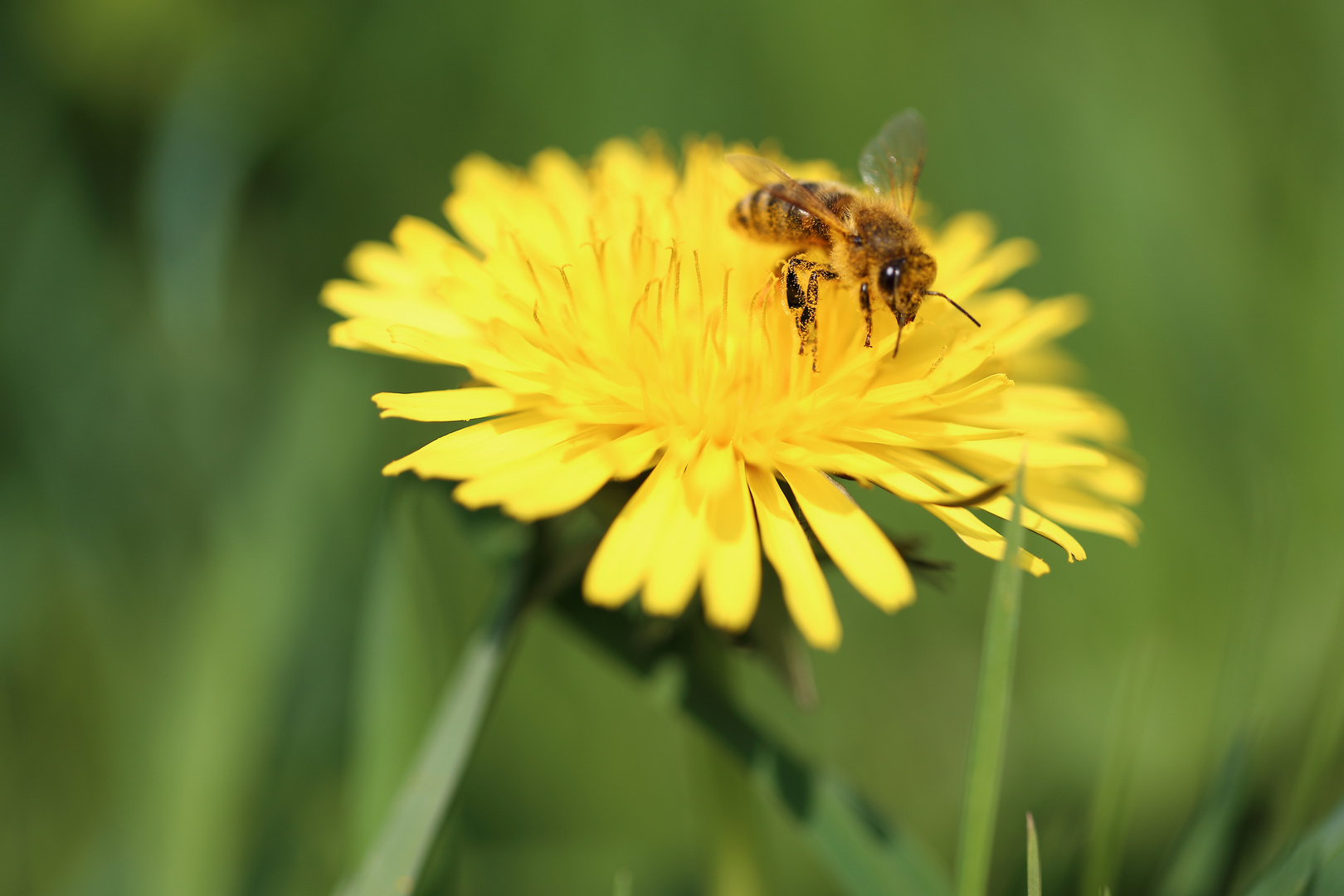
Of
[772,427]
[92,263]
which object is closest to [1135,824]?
[772,427]

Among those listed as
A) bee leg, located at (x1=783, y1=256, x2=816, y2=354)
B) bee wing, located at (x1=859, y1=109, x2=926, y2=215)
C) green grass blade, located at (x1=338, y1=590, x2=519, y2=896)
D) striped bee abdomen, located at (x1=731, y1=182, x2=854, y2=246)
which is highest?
bee wing, located at (x1=859, y1=109, x2=926, y2=215)

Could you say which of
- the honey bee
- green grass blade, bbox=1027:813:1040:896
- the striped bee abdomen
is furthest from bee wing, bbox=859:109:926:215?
green grass blade, bbox=1027:813:1040:896

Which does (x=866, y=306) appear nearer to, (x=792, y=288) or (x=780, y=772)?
(x=792, y=288)

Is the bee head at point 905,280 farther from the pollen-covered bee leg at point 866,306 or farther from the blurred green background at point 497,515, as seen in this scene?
the blurred green background at point 497,515

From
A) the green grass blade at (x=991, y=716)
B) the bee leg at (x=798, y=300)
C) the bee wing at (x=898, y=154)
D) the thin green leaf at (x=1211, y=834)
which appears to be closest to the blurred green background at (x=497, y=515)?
the thin green leaf at (x=1211, y=834)

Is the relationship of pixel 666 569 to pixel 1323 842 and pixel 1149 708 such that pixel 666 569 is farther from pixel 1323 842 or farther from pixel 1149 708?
pixel 1149 708

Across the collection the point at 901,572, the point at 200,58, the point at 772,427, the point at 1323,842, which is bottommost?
the point at 1323,842

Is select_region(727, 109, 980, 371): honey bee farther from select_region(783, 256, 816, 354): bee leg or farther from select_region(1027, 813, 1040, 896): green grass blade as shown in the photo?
select_region(1027, 813, 1040, 896): green grass blade
